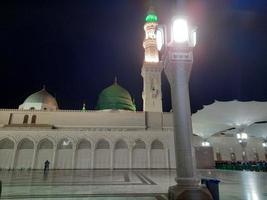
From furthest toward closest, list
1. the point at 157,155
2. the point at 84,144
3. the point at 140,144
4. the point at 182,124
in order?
the point at 140,144, the point at 157,155, the point at 84,144, the point at 182,124

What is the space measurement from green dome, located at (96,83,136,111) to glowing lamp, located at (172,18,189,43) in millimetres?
26939

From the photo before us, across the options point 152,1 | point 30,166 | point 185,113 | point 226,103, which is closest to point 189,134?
point 185,113

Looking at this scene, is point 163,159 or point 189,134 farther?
point 163,159

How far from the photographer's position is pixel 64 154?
22781 millimetres

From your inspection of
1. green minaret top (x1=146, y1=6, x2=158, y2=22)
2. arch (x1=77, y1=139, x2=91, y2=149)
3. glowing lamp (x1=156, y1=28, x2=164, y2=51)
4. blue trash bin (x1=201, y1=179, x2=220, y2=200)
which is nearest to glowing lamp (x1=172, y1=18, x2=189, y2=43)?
glowing lamp (x1=156, y1=28, x2=164, y2=51)

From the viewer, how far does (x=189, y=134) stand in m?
4.32

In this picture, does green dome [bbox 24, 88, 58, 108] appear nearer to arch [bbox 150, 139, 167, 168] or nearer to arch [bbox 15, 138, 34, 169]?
arch [bbox 15, 138, 34, 169]

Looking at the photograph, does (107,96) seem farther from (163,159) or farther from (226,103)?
(226,103)

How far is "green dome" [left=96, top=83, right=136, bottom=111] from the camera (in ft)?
103

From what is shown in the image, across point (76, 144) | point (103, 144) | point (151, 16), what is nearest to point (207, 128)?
point (103, 144)

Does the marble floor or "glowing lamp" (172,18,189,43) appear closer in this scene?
"glowing lamp" (172,18,189,43)

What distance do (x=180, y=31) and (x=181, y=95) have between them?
1.39 m

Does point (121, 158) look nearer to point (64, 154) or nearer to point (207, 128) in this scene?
point (64, 154)

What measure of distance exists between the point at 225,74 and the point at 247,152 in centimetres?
1505
